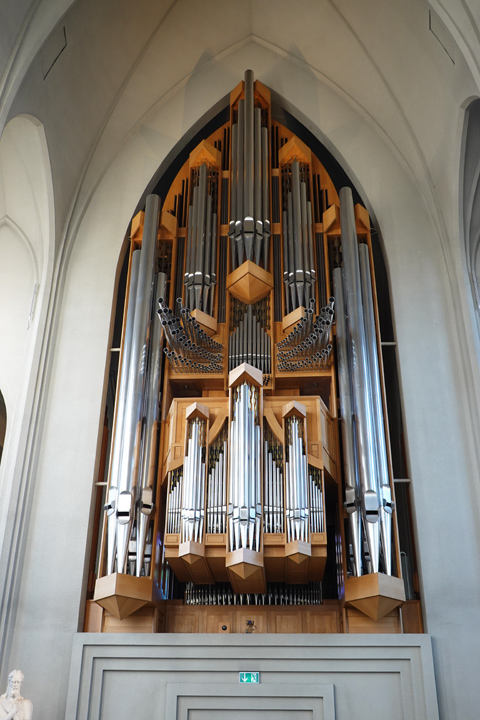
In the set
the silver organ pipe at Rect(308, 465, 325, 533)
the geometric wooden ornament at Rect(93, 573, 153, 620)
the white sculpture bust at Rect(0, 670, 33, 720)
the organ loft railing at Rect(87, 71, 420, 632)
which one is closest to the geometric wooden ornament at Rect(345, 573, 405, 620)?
the organ loft railing at Rect(87, 71, 420, 632)

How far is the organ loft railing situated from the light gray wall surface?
38cm

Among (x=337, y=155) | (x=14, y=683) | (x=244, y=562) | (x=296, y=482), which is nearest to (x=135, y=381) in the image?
(x=296, y=482)

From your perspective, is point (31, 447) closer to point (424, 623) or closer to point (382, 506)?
point (382, 506)

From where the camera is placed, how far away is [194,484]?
285 inches

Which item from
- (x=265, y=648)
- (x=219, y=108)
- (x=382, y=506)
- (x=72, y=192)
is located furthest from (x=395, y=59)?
(x=265, y=648)

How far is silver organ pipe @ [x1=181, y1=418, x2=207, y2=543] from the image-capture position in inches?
278

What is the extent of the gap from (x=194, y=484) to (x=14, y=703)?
246cm

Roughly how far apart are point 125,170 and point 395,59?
3.92 meters

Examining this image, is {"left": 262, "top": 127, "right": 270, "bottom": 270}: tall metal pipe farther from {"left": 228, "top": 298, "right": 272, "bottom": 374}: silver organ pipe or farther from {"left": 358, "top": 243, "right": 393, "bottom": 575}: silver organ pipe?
{"left": 358, "top": 243, "right": 393, "bottom": 575}: silver organ pipe

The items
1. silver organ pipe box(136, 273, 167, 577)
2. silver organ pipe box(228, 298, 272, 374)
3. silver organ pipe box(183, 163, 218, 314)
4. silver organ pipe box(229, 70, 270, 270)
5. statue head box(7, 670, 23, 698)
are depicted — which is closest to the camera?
statue head box(7, 670, 23, 698)

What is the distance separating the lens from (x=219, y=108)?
36.4 feet

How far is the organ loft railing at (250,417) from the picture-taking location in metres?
7.09

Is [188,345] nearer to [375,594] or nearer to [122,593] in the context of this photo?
[122,593]

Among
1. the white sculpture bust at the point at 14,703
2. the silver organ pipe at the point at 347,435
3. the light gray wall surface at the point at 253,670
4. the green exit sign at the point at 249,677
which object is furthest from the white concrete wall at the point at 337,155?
the green exit sign at the point at 249,677
